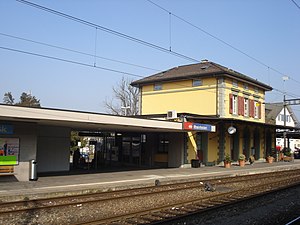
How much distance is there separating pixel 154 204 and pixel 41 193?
4.08m

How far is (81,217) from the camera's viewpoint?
9.59 metres

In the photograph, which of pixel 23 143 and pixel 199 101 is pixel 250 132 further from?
pixel 23 143

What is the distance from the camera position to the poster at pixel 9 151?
15.7m

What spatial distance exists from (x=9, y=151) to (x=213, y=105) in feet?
66.7

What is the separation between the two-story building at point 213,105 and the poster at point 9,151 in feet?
40.5

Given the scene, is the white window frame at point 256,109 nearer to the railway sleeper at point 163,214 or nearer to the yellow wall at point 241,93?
the yellow wall at point 241,93

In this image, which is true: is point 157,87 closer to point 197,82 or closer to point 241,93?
point 197,82

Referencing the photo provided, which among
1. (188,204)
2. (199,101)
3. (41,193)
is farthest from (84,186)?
(199,101)

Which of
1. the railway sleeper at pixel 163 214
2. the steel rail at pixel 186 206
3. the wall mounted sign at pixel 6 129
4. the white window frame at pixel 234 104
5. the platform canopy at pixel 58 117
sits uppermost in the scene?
the white window frame at pixel 234 104

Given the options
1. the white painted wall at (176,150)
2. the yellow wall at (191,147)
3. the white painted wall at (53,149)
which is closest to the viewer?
the white painted wall at (53,149)

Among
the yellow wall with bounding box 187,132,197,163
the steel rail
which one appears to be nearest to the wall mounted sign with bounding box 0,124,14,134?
the steel rail

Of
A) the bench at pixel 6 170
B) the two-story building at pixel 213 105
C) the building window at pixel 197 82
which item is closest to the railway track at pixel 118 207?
the bench at pixel 6 170

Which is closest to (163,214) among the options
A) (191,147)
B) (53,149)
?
(53,149)

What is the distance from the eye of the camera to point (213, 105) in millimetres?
32094
